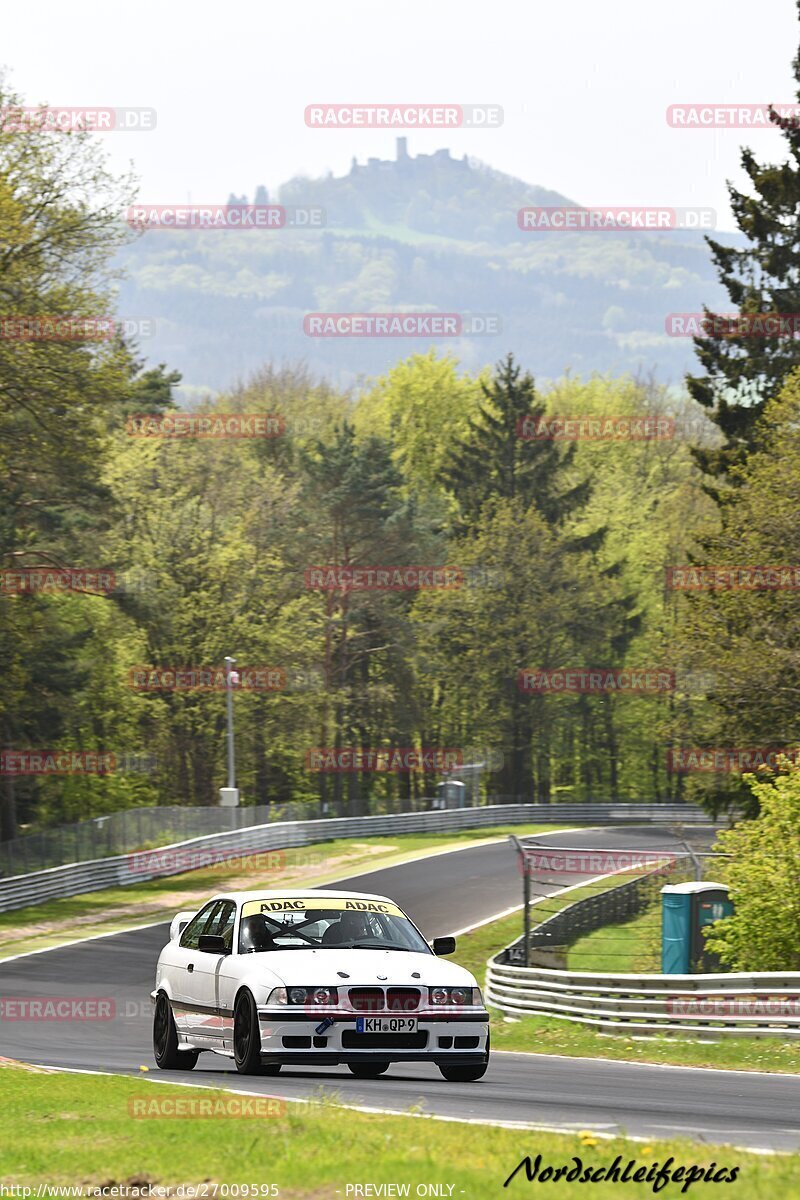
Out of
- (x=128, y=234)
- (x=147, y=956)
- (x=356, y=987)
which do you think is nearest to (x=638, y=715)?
(x=128, y=234)

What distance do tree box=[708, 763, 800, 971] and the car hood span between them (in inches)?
409

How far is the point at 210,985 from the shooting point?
13.2 meters

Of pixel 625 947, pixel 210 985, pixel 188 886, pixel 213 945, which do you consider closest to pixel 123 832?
pixel 188 886

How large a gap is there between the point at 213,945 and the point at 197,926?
1236 mm

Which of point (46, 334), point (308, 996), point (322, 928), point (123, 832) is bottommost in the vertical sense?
point (123, 832)

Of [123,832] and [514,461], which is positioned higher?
[514,461]

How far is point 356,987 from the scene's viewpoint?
40.1 ft

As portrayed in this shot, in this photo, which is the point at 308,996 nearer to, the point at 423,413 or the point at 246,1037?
the point at 246,1037

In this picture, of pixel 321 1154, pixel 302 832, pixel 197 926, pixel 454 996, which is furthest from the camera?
pixel 302 832

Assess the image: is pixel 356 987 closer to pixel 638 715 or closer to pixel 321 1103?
pixel 321 1103

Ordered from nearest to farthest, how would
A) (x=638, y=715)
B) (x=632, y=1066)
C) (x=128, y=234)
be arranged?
1. (x=632, y=1066)
2. (x=128, y=234)
3. (x=638, y=715)

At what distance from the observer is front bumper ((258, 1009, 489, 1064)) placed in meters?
12.2

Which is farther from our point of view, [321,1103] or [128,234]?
[128,234]

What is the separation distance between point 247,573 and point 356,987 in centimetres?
6275
